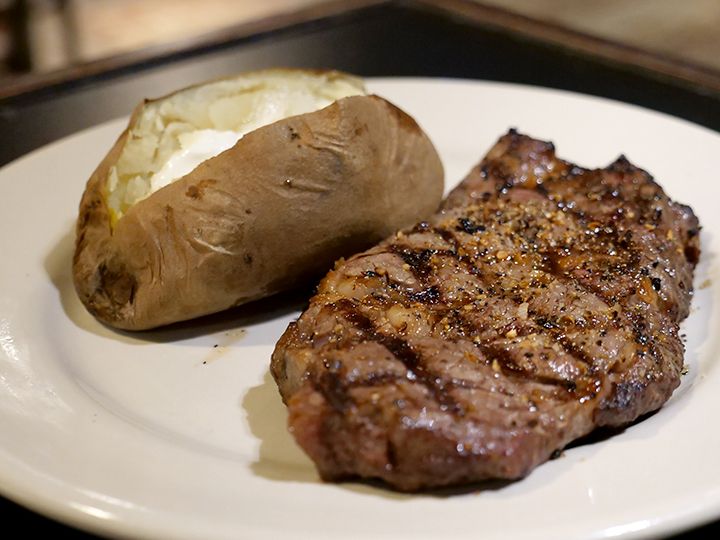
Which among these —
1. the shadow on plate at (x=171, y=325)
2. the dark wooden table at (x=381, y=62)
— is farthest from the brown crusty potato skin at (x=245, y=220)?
the dark wooden table at (x=381, y=62)

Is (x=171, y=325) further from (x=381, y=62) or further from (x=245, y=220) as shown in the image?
(x=381, y=62)

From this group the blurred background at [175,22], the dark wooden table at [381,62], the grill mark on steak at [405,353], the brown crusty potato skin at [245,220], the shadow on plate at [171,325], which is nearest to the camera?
the grill mark on steak at [405,353]

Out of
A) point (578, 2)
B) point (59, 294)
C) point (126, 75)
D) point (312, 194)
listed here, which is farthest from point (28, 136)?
point (578, 2)

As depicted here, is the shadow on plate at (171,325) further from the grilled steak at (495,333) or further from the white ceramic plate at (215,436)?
the grilled steak at (495,333)

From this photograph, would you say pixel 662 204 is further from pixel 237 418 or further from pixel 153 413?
pixel 153 413

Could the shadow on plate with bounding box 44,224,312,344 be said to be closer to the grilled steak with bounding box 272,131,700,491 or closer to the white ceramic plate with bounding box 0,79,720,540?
the white ceramic plate with bounding box 0,79,720,540

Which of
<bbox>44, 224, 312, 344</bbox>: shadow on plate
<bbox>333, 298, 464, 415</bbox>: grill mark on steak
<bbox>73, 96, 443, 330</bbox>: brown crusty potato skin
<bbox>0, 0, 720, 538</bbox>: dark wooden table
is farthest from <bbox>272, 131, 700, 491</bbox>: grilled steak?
<bbox>0, 0, 720, 538</bbox>: dark wooden table

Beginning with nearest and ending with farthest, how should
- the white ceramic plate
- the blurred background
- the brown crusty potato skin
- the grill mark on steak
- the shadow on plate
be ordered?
the white ceramic plate
the grill mark on steak
the brown crusty potato skin
the shadow on plate
the blurred background
